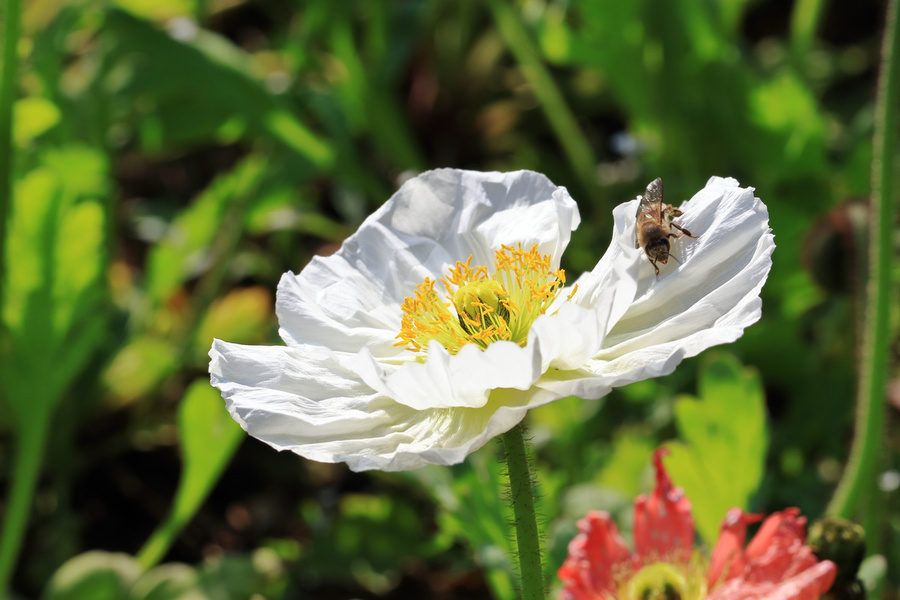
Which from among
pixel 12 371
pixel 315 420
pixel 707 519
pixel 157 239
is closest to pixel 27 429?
pixel 12 371

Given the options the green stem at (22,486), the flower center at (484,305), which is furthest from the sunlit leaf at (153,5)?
the flower center at (484,305)

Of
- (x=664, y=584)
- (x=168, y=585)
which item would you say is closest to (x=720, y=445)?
(x=664, y=584)

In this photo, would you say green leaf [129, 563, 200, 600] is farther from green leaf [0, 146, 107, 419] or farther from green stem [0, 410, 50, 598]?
green leaf [0, 146, 107, 419]

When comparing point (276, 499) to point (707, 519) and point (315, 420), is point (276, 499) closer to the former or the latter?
point (707, 519)

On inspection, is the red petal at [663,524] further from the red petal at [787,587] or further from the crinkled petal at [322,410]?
the crinkled petal at [322,410]

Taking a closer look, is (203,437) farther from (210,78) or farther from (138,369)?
(210,78)
